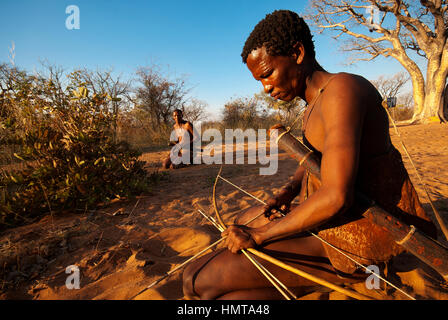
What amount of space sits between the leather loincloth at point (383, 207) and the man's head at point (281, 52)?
20.8 inches

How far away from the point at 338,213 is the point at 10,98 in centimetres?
396

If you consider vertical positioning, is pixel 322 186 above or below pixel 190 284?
above

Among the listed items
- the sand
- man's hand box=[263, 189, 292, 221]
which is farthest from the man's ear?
the sand

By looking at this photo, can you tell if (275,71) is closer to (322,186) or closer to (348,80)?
(348,80)

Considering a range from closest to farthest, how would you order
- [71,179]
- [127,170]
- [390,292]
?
1. [390,292]
2. [71,179]
3. [127,170]

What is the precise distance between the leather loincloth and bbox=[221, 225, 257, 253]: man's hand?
39 cm

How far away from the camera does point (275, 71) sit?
112 centimetres

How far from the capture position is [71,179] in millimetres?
2873

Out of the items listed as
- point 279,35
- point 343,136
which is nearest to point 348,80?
point 343,136

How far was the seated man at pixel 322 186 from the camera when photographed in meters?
0.86

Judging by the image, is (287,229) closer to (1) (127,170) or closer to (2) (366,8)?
(1) (127,170)

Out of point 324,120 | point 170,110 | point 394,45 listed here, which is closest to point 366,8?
point 394,45

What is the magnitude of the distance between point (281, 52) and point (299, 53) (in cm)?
10

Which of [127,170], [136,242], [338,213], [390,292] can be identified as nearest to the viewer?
[338,213]
